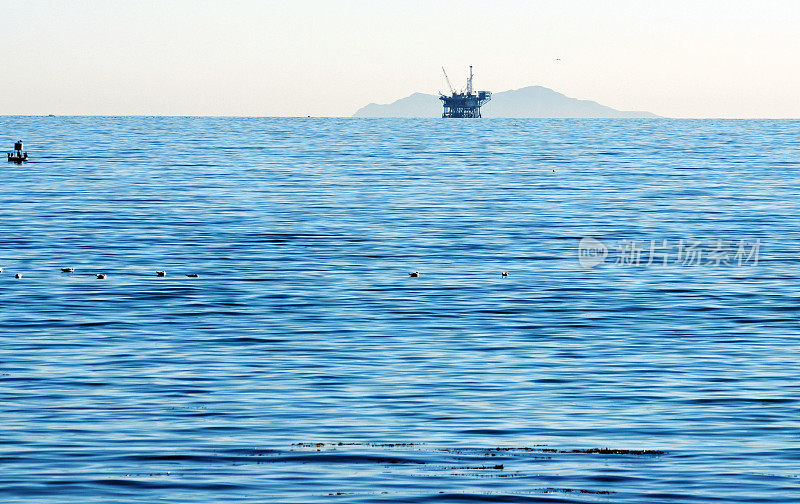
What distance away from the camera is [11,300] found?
3156 cm

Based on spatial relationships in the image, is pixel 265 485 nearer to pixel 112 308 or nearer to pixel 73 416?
pixel 73 416

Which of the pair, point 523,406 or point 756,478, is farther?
point 523,406

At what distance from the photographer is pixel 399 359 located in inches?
953

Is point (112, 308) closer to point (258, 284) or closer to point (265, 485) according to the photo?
point (258, 284)

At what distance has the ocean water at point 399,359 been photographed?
16.8 meters

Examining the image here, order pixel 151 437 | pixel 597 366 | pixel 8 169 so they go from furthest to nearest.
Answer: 1. pixel 8 169
2. pixel 597 366
3. pixel 151 437

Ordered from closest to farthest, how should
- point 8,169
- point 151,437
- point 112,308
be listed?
1. point 151,437
2. point 112,308
3. point 8,169

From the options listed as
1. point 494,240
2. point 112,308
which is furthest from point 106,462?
point 494,240

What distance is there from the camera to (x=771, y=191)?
249ft

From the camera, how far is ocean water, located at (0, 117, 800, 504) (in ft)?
55.1

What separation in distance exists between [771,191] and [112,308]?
53.4 meters

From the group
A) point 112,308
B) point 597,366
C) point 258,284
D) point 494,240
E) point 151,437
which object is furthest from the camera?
point 494,240

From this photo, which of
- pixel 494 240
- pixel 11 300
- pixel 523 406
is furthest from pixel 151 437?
pixel 494 240

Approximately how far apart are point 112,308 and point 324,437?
13.1m
